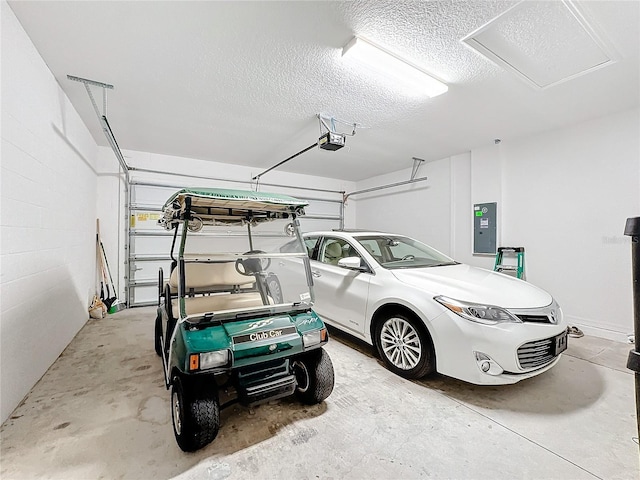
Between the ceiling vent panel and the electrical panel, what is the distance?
2448mm

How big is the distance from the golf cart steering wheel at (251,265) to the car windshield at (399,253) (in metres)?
1.33

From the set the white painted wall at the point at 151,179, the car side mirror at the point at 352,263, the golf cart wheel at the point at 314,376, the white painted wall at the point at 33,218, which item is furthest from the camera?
the white painted wall at the point at 151,179

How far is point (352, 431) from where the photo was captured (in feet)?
6.28

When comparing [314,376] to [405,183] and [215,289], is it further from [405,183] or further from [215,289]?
[405,183]

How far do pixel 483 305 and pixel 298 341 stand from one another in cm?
158

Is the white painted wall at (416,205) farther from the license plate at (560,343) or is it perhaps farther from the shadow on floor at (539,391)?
the license plate at (560,343)

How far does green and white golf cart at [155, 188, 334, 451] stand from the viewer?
1.68m

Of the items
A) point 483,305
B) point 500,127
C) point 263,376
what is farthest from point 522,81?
point 263,376

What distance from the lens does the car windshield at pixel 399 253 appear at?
3.24m

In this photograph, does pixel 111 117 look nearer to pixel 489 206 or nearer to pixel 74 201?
pixel 74 201

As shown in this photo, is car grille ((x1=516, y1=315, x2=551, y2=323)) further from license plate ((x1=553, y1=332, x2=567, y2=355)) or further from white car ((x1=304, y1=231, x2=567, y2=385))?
license plate ((x1=553, y1=332, x2=567, y2=355))

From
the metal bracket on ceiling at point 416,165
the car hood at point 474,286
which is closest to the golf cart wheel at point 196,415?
the car hood at point 474,286

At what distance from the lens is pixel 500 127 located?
4133 mm

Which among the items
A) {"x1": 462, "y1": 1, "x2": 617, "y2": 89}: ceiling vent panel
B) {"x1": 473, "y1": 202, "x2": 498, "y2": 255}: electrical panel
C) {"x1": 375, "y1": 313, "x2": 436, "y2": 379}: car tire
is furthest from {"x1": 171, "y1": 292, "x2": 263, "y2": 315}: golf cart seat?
{"x1": 473, "y1": 202, "x2": 498, "y2": 255}: electrical panel
